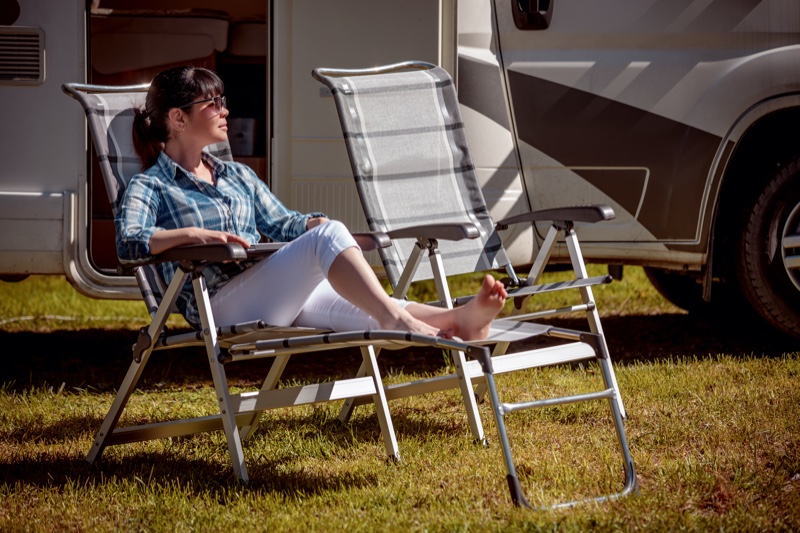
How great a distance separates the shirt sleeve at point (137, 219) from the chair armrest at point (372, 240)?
2.03 ft

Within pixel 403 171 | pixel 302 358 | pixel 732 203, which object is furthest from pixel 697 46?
pixel 302 358

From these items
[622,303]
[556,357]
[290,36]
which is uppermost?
[290,36]

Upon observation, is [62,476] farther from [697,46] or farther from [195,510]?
[697,46]

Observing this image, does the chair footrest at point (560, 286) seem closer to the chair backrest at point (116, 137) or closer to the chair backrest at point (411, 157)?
the chair backrest at point (411, 157)

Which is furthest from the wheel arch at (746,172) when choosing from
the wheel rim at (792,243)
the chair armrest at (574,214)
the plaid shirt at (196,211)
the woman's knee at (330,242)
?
the woman's knee at (330,242)

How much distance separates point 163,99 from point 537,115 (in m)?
1.72

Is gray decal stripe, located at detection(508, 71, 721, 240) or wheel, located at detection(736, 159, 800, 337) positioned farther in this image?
wheel, located at detection(736, 159, 800, 337)

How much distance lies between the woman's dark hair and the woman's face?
0.02 meters

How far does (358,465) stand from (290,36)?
78.5 inches

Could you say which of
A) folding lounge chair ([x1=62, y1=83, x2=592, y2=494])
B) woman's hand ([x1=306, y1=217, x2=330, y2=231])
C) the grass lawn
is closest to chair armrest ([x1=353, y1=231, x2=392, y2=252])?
folding lounge chair ([x1=62, y1=83, x2=592, y2=494])

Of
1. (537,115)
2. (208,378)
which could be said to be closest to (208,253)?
(208,378)

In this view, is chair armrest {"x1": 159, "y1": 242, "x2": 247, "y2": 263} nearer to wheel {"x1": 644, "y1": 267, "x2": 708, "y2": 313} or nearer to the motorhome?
the motorhome

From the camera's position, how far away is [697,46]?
4746 millimetres

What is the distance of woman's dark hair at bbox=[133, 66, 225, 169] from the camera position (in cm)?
366
